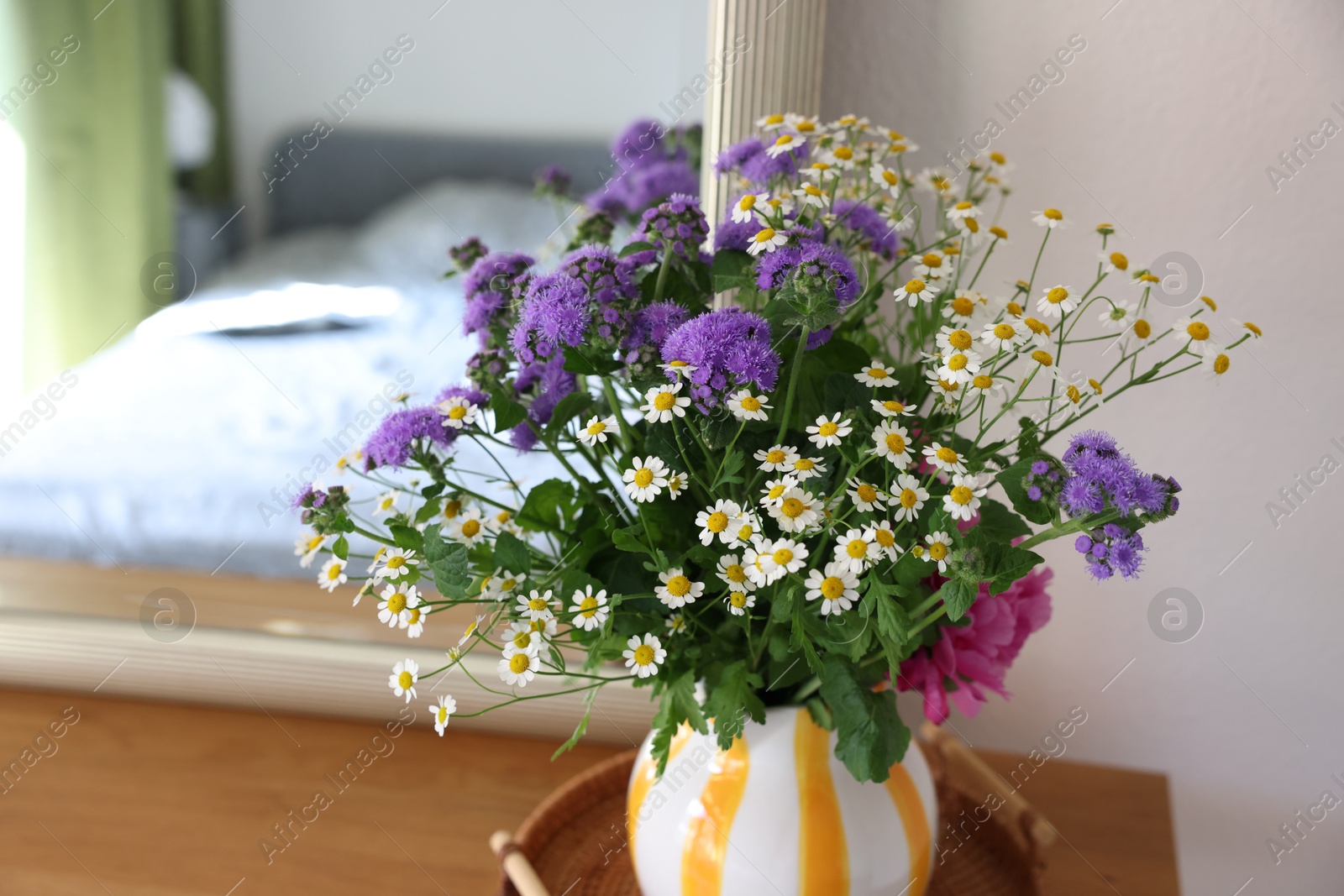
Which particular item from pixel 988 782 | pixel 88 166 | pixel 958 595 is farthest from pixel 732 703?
pixel 88 166

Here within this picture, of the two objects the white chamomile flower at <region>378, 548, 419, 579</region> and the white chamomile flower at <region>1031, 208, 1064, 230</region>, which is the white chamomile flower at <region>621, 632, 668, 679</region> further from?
the white chamomile flower at <region>1031, 208, 1064, 230</region>

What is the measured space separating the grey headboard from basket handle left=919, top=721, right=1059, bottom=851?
0.58m

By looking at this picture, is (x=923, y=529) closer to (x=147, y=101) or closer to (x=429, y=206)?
(x=429, y=206)

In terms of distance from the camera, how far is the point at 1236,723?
A: 0.93 meters

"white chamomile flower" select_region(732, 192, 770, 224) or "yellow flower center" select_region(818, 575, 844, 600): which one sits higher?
"white chamomile flower" select_region(732, 192, 770, 224)

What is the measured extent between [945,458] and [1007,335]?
0.22ft

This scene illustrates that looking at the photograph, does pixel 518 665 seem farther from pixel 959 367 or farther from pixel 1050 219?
pixel 1050 219

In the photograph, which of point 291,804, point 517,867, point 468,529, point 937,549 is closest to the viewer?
point 937,549

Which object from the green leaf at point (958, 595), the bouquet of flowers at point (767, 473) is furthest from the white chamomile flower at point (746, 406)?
the green leaf at point (958, 595)

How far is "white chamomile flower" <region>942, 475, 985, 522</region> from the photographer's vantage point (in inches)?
16.7

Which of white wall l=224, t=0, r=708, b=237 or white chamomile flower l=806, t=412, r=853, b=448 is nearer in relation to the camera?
white chamomile flower l=806, t=412, r=853, b=448

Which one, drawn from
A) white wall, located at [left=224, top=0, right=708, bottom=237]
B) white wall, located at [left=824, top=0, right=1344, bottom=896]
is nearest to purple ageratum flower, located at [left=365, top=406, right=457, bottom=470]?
white wall, located at [left=224, top=0, right=708, bottom=237]

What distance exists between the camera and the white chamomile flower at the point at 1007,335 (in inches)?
17.4

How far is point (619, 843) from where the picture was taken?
75cm
